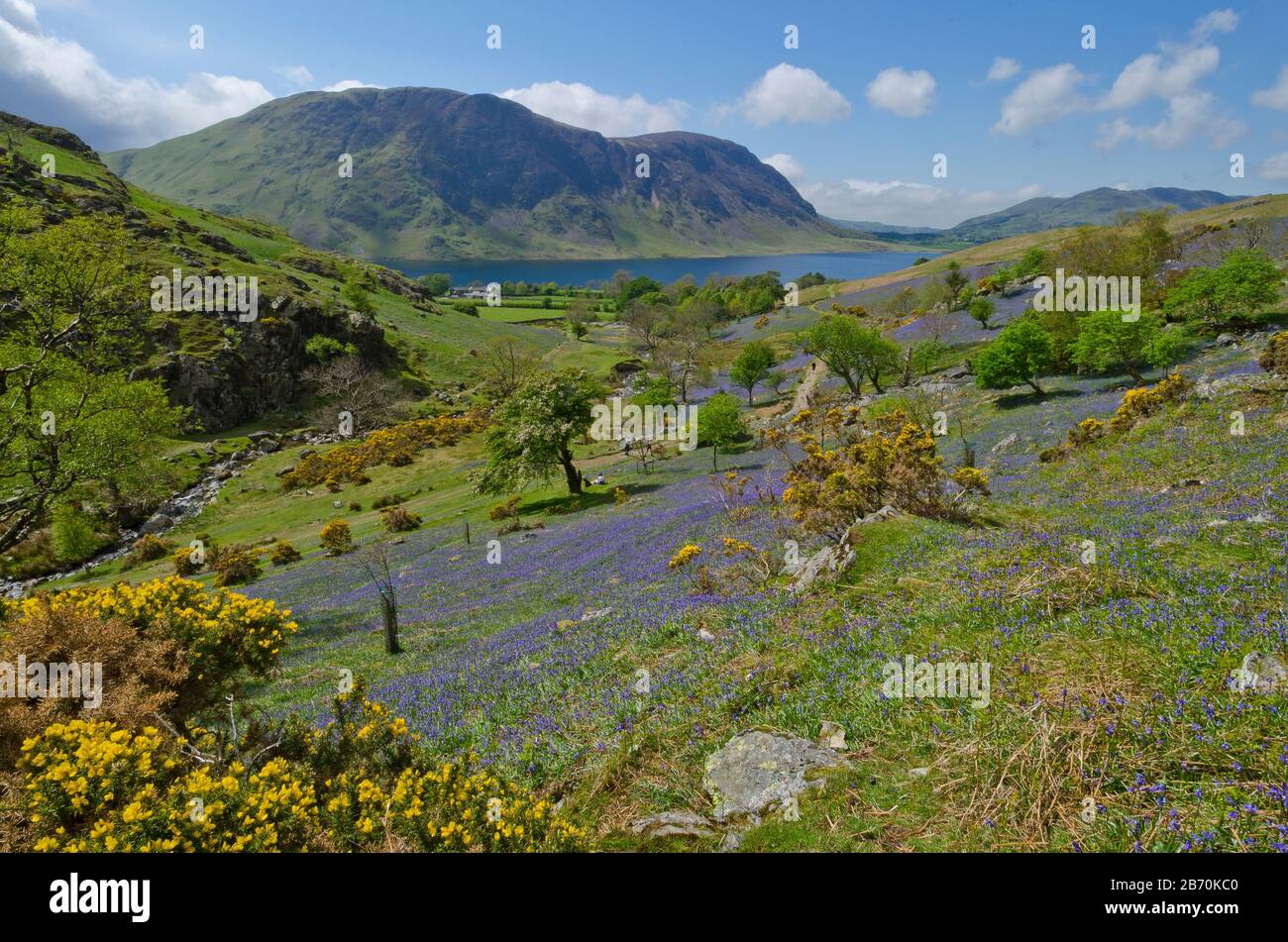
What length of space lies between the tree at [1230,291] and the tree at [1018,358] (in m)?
10.4

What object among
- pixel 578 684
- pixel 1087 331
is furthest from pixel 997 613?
pixel 1087 331

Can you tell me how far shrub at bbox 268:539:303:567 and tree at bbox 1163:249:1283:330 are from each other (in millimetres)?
67871

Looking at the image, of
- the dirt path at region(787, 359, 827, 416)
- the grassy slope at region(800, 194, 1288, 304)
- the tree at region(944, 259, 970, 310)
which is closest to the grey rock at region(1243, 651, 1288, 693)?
the dirt path at region(787, 359, 827, 416)

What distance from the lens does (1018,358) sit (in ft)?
136

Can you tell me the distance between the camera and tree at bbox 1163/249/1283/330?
37.3 meters

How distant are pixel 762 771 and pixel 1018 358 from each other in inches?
1793

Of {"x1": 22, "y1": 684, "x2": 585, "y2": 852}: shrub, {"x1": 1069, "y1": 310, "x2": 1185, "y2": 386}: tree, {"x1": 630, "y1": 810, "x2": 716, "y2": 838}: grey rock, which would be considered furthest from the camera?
{"x1": 1069, "y1": 310, "x2": 1185, "y2": 386}: tree

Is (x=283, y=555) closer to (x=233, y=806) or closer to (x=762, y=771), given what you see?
(x=233, y=806)

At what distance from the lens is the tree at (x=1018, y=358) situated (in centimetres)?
4112

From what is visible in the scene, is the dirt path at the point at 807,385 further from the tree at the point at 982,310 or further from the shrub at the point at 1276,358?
the shrub at the point at 1276,358

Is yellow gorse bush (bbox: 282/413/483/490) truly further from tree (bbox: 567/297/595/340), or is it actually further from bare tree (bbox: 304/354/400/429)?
tree (bbox: 567/297/595/340)

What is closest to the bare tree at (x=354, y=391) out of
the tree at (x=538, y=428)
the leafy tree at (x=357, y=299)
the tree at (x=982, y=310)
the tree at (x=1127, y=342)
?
the leafy tree at (x=357, y=299)

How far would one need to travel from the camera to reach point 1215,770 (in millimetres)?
4379
